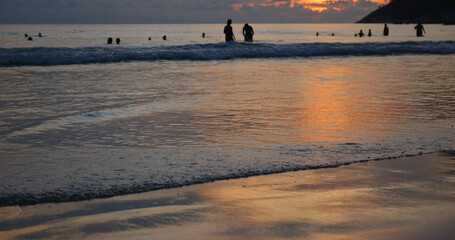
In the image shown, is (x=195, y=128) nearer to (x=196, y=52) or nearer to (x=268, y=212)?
(x=268, y=212)

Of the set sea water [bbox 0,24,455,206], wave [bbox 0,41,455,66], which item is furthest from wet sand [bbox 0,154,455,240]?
wave [bbox 0,41,455,66]

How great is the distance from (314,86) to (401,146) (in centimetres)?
647

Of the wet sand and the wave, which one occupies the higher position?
the wave

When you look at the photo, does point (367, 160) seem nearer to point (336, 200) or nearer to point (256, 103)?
point (336, 200)

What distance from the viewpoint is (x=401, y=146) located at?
5.52 m

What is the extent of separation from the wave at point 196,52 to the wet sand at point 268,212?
18.2 m

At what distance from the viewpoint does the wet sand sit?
304cm

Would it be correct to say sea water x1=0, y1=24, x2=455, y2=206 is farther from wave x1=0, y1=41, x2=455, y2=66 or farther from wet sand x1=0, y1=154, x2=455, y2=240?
wave x1=0, y1=41, x2=455, y2=66

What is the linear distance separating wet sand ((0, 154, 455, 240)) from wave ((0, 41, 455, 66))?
18.2 meters

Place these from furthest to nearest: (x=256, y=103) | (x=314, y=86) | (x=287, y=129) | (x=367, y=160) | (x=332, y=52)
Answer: (x=332, y=52), (x=314, y=86), (x=256, y=103), (x=287, y=129), (x=367, y=160)

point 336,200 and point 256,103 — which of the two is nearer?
point 336,200

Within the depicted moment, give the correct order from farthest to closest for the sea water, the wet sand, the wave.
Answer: the wave < the sea water < the wet sand

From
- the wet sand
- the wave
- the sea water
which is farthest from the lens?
the wave

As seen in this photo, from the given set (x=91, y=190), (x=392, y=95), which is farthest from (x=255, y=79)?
(x=91, y=190)
